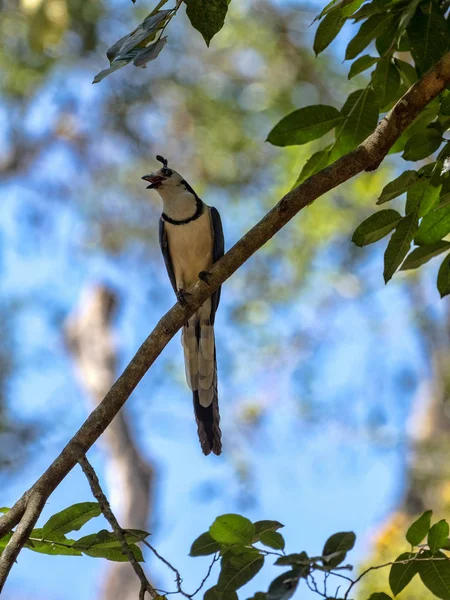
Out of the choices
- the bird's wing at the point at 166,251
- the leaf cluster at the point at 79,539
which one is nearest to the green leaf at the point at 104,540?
the leaf cluster at the point at 79,539

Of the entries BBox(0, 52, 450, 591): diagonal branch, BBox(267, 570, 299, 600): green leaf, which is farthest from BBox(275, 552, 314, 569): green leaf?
BBox(0, 52, 450, 591): diagonal branch

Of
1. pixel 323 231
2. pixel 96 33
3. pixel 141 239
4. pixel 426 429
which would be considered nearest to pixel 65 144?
pixel 141 239

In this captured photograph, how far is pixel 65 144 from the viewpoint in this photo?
12.3 metres

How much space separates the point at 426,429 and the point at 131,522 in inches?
214

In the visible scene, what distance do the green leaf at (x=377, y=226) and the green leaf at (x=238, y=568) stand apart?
0.99m

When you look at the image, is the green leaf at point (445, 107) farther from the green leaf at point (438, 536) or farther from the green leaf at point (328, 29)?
the green leaf at point (438, 536)

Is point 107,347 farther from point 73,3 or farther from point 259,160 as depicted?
point 73,3

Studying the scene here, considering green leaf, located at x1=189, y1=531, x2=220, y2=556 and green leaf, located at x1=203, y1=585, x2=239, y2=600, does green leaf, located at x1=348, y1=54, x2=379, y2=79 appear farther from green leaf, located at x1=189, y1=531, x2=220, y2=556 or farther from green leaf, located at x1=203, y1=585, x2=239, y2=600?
green leaf, located at x1=203, y1=585, x2=239, y2=600

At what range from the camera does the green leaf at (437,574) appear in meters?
2.21

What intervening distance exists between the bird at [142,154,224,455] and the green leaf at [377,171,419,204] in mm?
1966

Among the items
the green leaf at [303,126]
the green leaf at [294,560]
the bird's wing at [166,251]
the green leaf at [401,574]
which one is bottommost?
the green leaf at [401,574]

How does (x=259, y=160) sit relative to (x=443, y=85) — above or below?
above

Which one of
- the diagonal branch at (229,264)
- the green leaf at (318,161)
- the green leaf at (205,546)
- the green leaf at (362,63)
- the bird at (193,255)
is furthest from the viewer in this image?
the bird at (193,255)

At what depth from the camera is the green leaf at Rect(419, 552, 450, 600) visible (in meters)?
2.21
